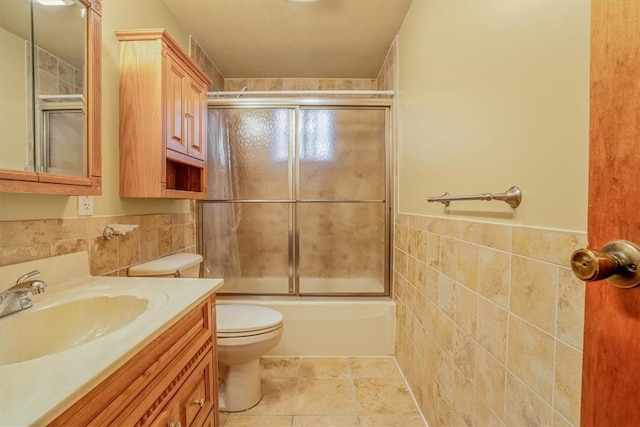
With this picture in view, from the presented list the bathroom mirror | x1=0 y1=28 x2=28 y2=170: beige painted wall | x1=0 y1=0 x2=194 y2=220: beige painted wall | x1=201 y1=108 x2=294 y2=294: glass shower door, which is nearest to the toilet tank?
x1=0 y1=0 x2=194 y2=220: beige painted wall

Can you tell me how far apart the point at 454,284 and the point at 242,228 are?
1.66 meters

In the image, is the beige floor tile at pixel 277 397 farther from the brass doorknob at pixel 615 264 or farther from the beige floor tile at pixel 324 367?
the brass doorknob at pixel 615 264

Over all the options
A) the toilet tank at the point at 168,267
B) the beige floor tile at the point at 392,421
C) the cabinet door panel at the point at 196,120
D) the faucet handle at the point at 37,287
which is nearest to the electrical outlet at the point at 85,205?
the toilet tank at the point at 168,267

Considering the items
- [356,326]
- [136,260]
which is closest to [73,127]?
[136,260]

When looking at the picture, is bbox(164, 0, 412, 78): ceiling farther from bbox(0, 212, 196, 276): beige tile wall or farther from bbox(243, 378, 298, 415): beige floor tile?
bbox(243, 378, 298, 415): beige floor tile

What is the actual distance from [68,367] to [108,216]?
3.22 ft

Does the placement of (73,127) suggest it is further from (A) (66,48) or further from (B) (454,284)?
(B) (454,284)

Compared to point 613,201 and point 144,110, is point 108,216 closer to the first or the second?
point 144,110

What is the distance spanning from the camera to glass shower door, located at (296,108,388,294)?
2293mm

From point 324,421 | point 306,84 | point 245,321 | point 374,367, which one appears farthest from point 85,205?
point 306,84

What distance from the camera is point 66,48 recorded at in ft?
3.39

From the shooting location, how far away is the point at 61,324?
88cm

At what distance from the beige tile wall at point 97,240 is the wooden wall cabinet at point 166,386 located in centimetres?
56

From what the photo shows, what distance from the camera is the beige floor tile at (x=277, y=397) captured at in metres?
1.57
